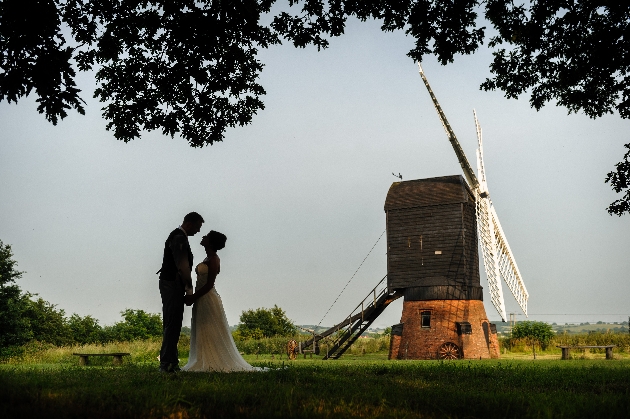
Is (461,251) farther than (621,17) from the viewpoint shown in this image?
Yes

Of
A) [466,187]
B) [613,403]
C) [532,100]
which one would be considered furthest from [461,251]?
[613,403]

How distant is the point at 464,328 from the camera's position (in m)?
30.3

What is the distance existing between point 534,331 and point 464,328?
1626cm

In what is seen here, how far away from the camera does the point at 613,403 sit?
6195 millimetres

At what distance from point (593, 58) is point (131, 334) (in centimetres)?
5778

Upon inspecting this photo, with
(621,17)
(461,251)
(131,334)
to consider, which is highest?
(621,17)

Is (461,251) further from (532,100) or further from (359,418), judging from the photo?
(359,418)

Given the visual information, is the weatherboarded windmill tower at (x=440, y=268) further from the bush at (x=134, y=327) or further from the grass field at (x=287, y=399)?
the bush at (x=134, y=327)

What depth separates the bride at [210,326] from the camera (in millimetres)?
9484

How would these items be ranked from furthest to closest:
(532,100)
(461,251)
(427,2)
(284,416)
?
(461,251), (532,100), (427,2), (284,416)

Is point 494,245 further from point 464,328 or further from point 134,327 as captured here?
point 134,327

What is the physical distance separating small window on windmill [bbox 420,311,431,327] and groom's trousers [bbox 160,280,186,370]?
2369cm

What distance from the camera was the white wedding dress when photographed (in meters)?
9.46

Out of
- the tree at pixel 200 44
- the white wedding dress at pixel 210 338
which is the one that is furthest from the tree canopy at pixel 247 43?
the white wedding dress at pixel 210 338
